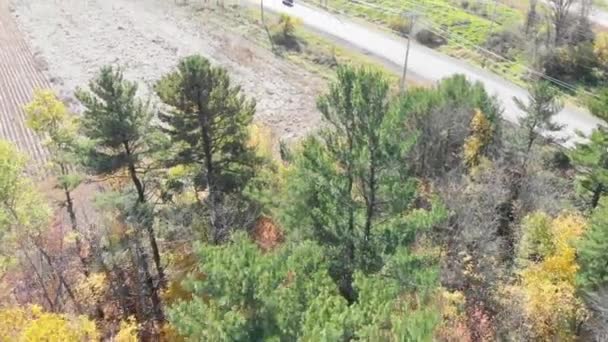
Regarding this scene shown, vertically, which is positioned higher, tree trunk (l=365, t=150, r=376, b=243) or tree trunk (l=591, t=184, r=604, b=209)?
tree trunk (l=365, t=150, r=376, b=243)

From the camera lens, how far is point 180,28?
7456 centimetres

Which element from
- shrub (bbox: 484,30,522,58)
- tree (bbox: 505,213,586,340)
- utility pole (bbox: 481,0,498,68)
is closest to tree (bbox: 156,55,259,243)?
tree (bbox: 505,213,586,340)

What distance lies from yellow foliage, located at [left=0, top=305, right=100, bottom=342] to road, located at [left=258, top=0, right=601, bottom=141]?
3656 cm

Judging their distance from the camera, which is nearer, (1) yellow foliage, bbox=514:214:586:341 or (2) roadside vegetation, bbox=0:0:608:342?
(2) roadside vegetation, bbox=0:0:608:342

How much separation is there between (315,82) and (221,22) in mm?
19912

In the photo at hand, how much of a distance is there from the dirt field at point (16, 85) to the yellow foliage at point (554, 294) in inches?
1445

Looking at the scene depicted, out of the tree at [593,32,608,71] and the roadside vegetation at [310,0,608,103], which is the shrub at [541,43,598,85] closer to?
the roadside vegetation at [310,0,608,103]

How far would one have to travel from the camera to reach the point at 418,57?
64.9 metres

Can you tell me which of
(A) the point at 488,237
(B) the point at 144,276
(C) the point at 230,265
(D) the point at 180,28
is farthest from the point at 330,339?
(D) the point at 180,28

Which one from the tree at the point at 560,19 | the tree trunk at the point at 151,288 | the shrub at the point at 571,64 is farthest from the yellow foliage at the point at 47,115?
the tree at the point at 560,19

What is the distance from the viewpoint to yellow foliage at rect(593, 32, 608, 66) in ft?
201

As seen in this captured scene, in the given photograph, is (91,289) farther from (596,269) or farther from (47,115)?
(596,269)

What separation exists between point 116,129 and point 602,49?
5132 cm

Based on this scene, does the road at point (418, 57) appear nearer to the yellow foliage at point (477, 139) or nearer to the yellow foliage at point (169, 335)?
the yellow foliage at point (477, 139)
